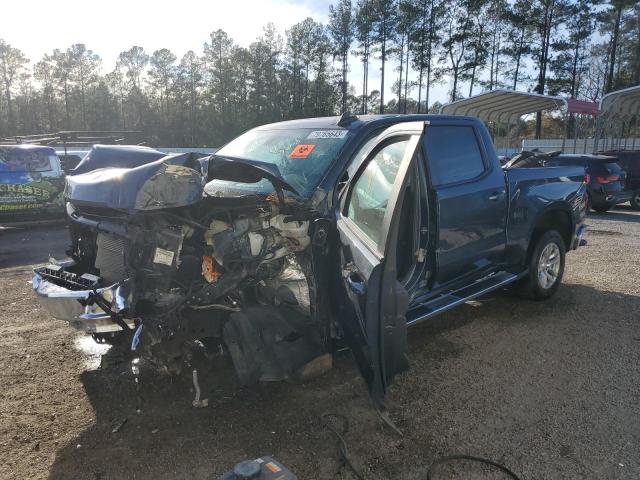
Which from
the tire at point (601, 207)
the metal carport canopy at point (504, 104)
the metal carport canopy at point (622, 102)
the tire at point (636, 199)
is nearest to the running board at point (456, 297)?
the tire at point (601, 207)

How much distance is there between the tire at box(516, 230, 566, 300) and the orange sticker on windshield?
9.20ft

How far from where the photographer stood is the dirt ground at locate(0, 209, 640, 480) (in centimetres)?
257

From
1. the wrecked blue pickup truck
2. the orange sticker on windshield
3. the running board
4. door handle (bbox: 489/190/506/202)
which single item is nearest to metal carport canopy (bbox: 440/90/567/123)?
door handle (bbox: 489/190/506/202)

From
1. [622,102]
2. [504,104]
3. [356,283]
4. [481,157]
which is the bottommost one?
[356,283]

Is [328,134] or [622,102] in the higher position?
[622,102]

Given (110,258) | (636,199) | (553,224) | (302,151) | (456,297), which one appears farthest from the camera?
(636,199)

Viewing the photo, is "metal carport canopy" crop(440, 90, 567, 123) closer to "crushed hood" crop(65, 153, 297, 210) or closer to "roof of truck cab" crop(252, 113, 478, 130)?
"roof of truck cab" crop(252, 113, 478, 130)

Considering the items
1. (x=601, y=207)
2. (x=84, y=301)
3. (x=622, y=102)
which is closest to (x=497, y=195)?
(x=84, y=301)

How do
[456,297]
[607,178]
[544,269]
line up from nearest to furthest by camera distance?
[456,297] → [544,269] → [607,178]

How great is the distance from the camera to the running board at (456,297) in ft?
11.4

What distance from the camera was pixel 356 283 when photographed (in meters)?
2.58

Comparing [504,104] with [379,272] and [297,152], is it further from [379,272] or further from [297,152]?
[379,272]

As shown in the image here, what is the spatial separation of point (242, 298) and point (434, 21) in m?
44.9

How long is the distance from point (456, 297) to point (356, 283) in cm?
162
